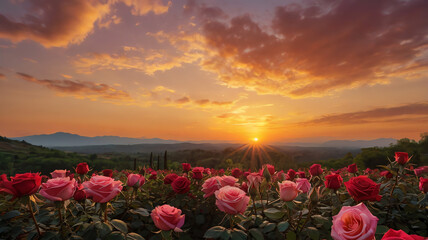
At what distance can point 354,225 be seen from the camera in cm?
159

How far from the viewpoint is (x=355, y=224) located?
1.59 metres

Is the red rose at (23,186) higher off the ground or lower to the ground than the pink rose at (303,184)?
higher

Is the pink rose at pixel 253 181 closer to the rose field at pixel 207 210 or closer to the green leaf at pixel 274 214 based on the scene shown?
the rose field at pixel 207 210

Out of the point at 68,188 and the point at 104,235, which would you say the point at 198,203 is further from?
the point at 68,188

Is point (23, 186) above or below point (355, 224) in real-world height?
above

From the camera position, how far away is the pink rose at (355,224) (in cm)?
153

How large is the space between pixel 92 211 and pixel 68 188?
0.79 metres

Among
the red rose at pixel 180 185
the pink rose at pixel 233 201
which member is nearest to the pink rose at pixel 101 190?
the pink rose at pixel 233 201

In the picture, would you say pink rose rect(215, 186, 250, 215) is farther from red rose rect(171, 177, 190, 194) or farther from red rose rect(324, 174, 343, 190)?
red rose rect(324, 174, 343, 190)

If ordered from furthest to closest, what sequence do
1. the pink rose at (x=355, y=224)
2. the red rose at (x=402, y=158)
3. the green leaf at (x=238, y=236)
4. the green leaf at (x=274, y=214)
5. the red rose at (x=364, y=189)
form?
the red rose at (x=402, y=158), the green leaf at (x=274, y=214), the red rose at (x=364, y=189), the green leaf at (x=238, y=236), the pink rose at (x=355, y=224)

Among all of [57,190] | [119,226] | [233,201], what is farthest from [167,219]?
[57,190]

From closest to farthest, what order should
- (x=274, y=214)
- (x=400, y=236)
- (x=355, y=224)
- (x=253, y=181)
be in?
Answer: (x=400, y=236) → (x=355, y=224) → (x=274, y=214) → (x=253, y=181)

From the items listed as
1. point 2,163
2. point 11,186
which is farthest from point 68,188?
point 2,163

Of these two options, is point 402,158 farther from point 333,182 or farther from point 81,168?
point 81,168
